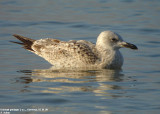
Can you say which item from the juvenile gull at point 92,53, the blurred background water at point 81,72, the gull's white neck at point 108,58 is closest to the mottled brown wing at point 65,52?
the juvenile gull at point 92,53

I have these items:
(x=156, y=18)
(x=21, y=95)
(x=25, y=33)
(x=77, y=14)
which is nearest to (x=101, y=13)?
(x=77, y=14)

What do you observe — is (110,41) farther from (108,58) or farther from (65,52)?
(65,52)

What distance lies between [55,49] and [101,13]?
6.66m

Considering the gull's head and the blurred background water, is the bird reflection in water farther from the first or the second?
the gull's head

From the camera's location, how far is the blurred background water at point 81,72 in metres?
8.49

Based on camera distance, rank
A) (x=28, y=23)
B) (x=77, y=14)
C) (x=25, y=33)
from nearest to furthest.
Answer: (x=25, y=33) → (x=28, y=23) → (x=77, y=14)

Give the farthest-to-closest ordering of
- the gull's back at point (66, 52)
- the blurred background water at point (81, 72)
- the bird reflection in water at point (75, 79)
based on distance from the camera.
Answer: the gull's back at point (66, 52), the bird reflection in water at point (75, 79), the blurred background water at point (81, 72)

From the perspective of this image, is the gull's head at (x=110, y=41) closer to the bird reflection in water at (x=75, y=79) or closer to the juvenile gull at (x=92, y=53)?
the juvenile gull at (x=92, y=53)

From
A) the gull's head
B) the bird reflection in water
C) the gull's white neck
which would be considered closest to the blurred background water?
the bird reflection in water

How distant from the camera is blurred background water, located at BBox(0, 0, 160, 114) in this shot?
27.9 ft

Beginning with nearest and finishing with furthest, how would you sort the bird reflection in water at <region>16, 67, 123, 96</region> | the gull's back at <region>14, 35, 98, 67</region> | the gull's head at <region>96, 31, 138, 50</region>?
1. the bird reflection in water at <region>16, 67, 123, 96</region>
2. the gull's back at <region>14, 35, 98, 67</region>
3. the gull's head at <region>96, 31, 138, 50</region>

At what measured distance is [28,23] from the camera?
17.4 metres

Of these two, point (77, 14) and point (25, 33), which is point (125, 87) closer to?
point (25, 33)

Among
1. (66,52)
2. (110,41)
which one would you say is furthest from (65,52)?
(110,41)
